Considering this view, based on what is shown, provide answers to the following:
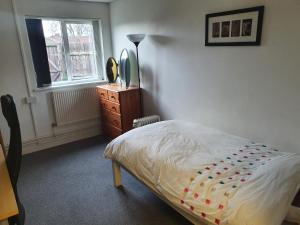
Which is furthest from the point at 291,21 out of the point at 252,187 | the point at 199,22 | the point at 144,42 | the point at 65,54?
the point at 65,54

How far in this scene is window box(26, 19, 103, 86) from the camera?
11.6 ft

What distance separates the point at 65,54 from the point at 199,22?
2266 millimetres

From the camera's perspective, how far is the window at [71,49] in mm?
3546

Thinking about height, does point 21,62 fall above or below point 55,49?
below

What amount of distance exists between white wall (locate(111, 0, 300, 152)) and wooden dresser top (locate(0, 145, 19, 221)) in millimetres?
2062

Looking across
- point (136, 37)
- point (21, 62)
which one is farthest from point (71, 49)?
point (136, 37)

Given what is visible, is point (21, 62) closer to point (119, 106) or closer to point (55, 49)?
point (55, 49)

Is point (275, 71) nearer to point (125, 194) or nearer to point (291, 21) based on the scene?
point (291, 21)

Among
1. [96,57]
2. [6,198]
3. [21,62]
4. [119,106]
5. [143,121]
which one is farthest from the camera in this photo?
[96,57]

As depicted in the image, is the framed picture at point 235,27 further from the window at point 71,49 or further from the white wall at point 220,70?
the window at point 71,49

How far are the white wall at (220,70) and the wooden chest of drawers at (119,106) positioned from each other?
22 cm

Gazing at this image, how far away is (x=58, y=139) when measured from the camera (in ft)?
12.4

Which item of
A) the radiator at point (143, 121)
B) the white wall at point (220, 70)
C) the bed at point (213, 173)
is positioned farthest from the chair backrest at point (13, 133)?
the white wall at point (220, 70)

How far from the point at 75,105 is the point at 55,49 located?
3.10 ft
